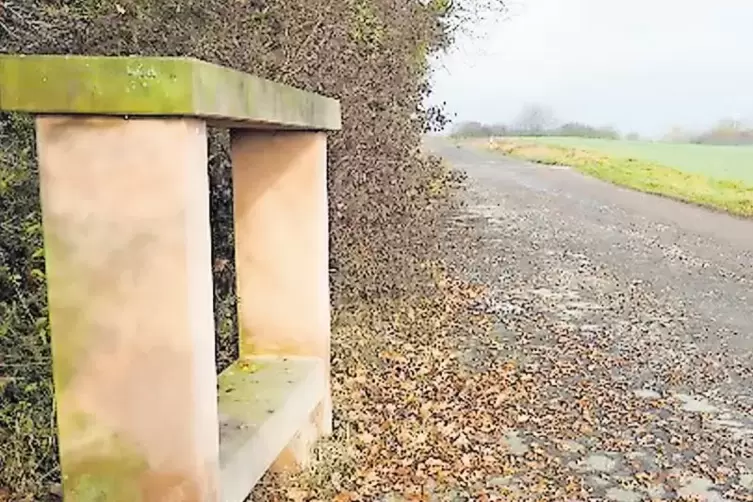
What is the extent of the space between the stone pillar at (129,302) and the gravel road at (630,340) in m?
2.28

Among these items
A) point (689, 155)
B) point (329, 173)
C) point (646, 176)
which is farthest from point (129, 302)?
point (689, 155)

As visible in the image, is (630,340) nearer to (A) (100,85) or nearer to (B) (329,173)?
(B) (329,173)

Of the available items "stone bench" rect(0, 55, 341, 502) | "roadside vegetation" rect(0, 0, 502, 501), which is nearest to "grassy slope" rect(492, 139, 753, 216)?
"roadside vegetation" rect(0, 0, 502, 501)

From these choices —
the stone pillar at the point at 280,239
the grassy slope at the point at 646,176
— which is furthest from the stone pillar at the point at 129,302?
the grassy slope at the point at 646,176

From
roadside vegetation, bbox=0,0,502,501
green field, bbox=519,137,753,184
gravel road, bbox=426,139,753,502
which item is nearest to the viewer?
roadside vegetation, bbox=0,0,502,501

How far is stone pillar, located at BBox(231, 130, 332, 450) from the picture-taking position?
15.1ft

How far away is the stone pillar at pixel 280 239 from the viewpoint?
4602mm

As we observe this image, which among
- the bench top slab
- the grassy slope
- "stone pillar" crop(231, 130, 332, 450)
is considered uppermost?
the bench top slab

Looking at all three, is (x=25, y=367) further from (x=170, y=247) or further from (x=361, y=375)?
(x=361, y=375)

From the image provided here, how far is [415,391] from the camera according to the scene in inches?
239

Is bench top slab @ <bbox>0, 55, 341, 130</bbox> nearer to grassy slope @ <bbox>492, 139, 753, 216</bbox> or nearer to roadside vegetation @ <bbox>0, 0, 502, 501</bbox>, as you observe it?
roadside vegetation @ <bbox>0, 0, 502, 501</bbox>

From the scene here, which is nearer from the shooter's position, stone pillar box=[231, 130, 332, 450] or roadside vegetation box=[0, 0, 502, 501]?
roadside vegetation box=[0, 0, 502, 501]

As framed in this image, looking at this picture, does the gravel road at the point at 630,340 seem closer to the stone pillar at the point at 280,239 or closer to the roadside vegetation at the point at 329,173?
the roadside vegetation at the point at 329,173

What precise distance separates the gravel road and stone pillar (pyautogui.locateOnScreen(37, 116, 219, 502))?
7.48 ft
